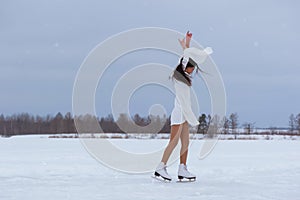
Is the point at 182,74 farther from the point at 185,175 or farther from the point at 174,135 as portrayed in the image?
the point at 185,175

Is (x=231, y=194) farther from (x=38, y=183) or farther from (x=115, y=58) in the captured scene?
(x=115, y=58)

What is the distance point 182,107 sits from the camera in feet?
14.4

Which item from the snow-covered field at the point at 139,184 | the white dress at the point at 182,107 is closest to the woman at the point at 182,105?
the white dress at the point at 182,107

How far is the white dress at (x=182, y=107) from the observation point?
4.39 meters

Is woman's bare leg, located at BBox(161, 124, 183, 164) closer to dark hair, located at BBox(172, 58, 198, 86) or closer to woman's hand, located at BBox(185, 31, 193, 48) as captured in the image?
dark hair, located at BBox(172, 58, 198, 86)

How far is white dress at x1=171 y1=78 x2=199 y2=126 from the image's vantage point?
14.4 ft

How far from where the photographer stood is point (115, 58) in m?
5.09

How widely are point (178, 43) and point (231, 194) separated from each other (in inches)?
75.2

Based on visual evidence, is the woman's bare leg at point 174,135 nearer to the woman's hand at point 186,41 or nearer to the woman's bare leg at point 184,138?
the woman's bare leg at point 184,138

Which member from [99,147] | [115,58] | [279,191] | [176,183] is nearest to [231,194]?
[279,191]

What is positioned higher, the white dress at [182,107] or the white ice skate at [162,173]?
the white dress at [182,107]

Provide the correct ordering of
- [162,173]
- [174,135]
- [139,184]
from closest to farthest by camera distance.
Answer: [139,184] < [162,173] < [174,135]

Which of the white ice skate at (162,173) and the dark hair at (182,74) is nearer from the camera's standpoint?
the white ice skate at (162,173)

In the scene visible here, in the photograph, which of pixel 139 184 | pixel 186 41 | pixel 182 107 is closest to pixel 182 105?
pixel 182 107
